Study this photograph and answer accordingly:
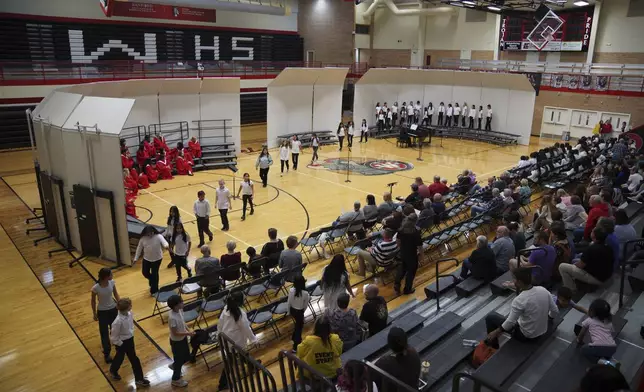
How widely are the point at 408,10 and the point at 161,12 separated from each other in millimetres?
17064

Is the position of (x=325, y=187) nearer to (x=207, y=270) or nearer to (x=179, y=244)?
(x=179, y=244)

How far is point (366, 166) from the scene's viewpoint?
19828mm

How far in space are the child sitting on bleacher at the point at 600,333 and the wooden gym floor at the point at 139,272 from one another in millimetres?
3903

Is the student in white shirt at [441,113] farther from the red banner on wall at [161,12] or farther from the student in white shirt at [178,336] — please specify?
the student in white shirt at [178,336]

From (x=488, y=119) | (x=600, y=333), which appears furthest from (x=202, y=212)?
(x=488, y=119)

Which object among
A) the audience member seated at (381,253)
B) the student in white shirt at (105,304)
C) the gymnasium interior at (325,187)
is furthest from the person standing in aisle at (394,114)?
the student in white shirt at (105,304)

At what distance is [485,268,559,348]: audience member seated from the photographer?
5250 millimetres

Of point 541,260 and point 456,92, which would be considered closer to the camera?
point 541,260

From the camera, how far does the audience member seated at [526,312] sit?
525 cm

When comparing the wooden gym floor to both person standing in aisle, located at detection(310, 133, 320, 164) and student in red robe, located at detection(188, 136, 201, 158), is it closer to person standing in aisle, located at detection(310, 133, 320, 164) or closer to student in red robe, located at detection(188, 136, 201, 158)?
person standing in aisle, located at detection(310, 133, 320, 164)

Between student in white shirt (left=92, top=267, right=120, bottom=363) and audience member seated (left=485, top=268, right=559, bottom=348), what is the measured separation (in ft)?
16.8

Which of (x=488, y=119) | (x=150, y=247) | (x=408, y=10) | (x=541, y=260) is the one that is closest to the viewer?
(x=541, y=260)

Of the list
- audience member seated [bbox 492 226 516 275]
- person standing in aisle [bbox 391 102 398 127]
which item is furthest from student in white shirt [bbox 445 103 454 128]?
audience member seated [bbox 492 226 516 275]

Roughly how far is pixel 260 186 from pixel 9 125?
13231mm
